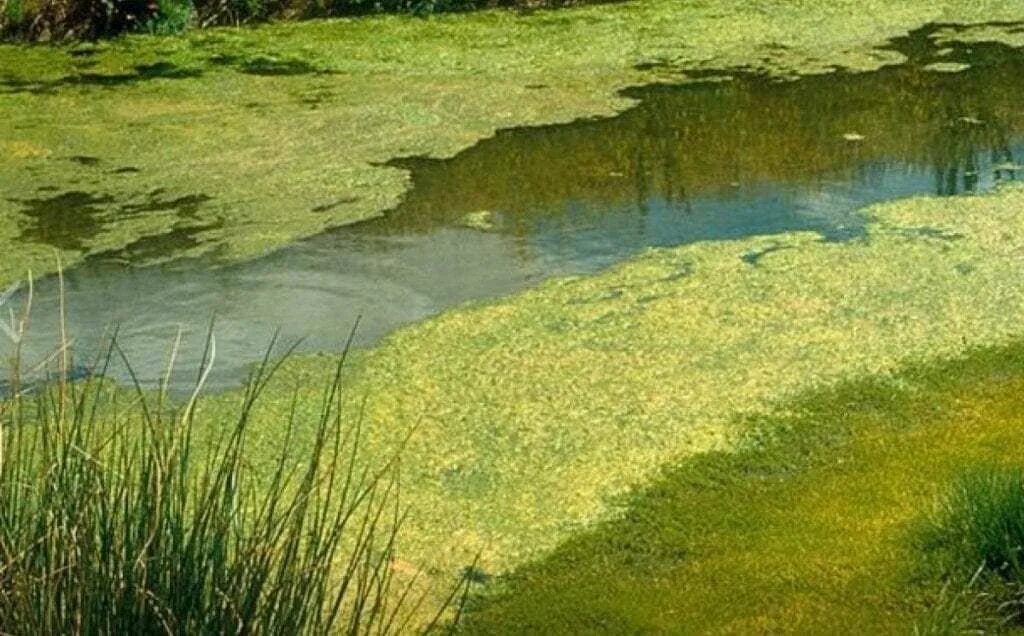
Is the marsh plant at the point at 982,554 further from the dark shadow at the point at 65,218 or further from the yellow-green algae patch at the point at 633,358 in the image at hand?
the dark shadow at the point at 65,218

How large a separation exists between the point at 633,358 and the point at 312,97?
2511 millimetres

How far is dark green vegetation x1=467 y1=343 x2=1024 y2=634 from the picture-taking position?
2.86m

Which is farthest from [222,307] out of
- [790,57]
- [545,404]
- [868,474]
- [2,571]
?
[790,57]

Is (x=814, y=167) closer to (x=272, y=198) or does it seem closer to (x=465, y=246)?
(x=465, y=246)

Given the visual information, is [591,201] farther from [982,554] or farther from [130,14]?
[130,14]

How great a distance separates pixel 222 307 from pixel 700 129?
1.95 meters

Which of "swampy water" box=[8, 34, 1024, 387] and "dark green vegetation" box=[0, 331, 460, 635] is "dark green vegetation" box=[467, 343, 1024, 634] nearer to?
"dark green vegetation" box=[0, 331, 460, 635]

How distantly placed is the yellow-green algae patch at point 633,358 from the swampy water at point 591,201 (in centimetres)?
16

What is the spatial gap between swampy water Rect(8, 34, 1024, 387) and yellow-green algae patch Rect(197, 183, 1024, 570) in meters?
0.16

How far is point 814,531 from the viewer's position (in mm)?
3143

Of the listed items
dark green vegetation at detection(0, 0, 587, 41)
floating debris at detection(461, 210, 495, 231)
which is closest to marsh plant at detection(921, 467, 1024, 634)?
floating debris at detection(461, 210, 495, 231)

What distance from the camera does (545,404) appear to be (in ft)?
12.3

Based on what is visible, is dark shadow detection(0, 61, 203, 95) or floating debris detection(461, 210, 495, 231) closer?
floating debris detection(461, 210, 495, 231)

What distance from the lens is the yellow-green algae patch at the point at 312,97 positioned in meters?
5.05
